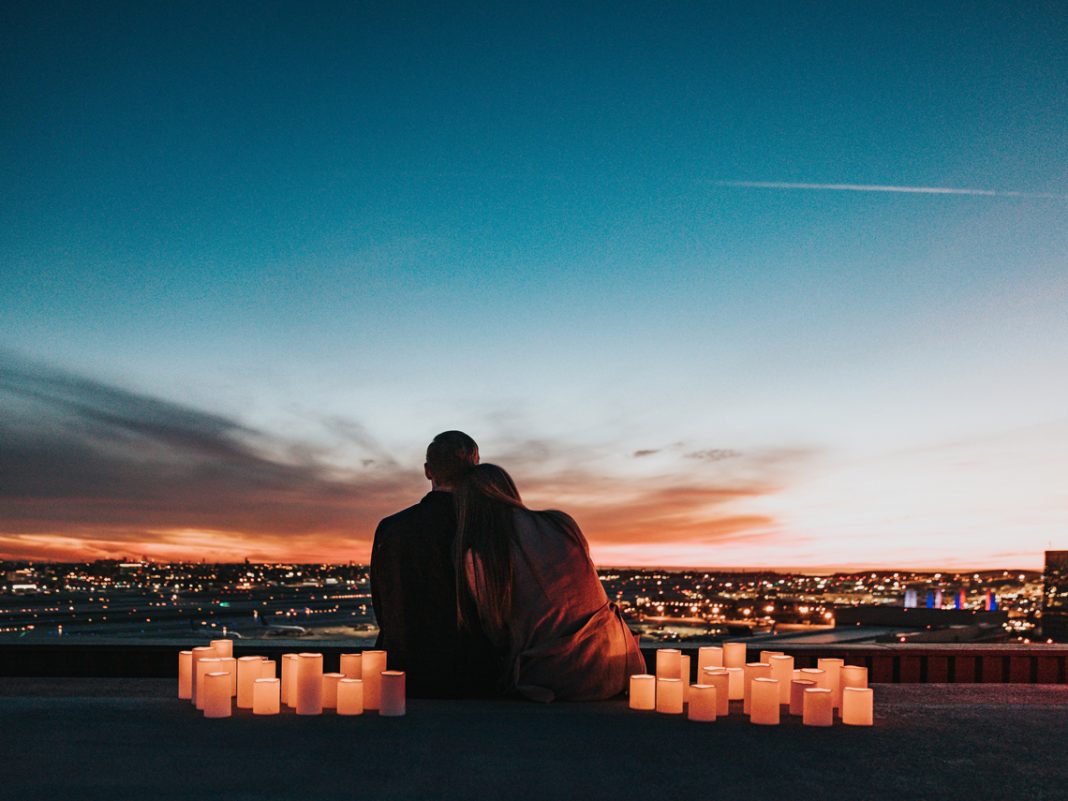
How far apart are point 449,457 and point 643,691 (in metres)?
1.40

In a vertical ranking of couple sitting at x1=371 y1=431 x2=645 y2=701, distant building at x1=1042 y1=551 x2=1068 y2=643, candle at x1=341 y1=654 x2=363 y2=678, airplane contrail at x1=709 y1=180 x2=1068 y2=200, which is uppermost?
airplane contrail at x1=709 y1=180 x2=1068 y2=200

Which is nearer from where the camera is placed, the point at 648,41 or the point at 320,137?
the point at 648,41

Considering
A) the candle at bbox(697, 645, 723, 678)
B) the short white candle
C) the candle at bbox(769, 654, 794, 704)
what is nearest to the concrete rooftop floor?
the short white candle

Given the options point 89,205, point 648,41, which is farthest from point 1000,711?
point 89,205

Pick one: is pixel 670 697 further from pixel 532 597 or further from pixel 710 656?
pixel 710 656

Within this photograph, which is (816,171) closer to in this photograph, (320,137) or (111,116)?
(320,137)

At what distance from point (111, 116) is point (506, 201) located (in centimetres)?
518

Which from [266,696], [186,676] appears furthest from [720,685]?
[186,676]

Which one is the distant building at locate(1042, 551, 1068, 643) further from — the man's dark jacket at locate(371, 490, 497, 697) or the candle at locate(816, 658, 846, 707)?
the man's dark jacket at locate(371, 490, 497, 697)

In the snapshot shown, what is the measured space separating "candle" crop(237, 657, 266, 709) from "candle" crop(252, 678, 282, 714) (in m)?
0.13

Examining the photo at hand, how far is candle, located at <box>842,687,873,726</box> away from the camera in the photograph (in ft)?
12.8

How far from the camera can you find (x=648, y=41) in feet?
32.7

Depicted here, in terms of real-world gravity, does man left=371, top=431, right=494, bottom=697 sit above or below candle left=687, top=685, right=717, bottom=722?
above

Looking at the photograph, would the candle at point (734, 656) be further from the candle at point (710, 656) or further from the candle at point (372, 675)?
the candle at point (372, 675)
